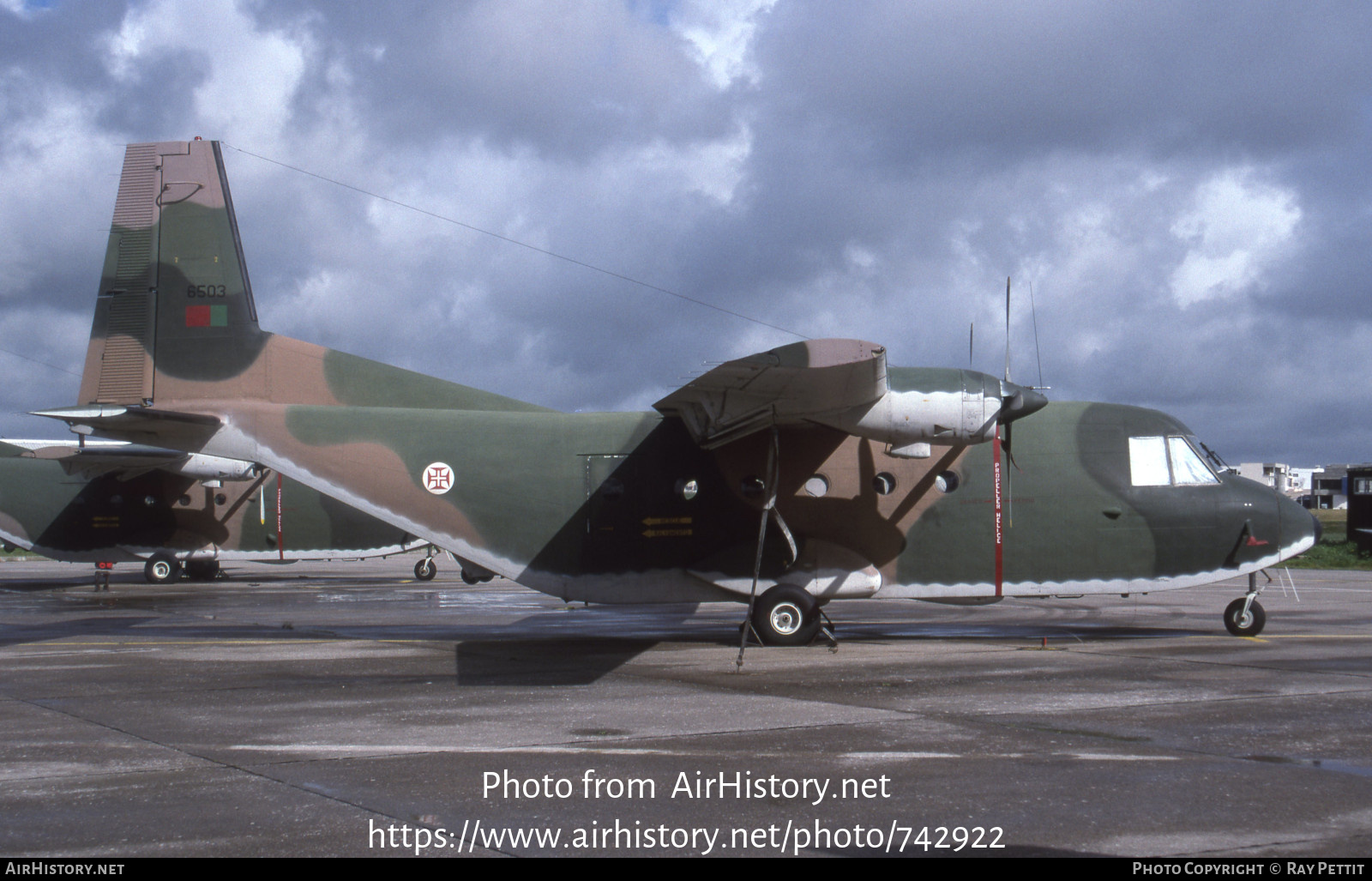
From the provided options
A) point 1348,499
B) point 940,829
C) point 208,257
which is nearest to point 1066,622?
point 940,829

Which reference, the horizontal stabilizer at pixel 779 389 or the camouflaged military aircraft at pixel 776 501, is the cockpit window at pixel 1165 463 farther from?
the horizontal stabilizer at pixel 779 389

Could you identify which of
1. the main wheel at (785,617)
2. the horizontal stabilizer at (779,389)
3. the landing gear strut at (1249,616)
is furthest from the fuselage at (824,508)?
the horizontal stabilizer at (779,389)

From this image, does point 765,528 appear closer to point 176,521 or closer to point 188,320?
point 188,320

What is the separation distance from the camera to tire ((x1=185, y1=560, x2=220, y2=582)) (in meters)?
31.8

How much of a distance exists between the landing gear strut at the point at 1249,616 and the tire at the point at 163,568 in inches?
1009

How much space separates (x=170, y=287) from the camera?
52.9 ft

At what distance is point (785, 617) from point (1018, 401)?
4.00 metres

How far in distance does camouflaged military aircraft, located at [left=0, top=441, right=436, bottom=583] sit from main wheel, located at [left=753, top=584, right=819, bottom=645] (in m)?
16.9

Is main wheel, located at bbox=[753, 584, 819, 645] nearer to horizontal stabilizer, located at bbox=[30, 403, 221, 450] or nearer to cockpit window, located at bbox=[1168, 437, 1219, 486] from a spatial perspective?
cockpit window, located at bbox=[1168, 437, 1219, 486]

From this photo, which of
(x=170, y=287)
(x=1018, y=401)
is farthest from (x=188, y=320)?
(x=1018, y=401)

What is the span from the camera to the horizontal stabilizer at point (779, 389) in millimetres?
10398

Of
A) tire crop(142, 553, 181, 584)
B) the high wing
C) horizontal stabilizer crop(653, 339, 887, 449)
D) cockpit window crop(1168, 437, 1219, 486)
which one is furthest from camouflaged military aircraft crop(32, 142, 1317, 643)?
tire crop(142, 553, 181, 584)

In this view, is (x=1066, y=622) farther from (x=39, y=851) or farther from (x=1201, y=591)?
(x=39, y=851)

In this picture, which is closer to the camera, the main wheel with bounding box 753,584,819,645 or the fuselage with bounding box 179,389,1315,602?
the main wheel with bounding box 753,584,819,645
